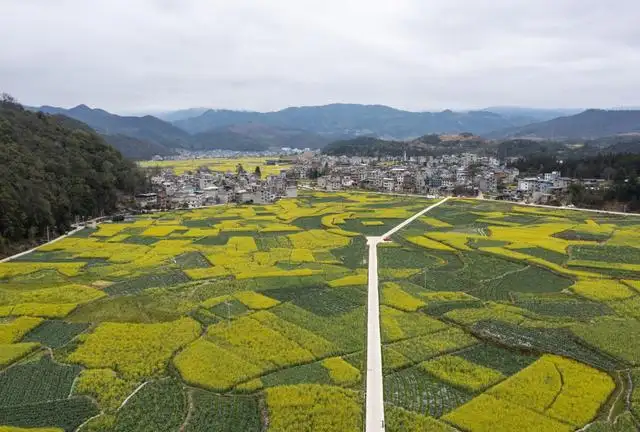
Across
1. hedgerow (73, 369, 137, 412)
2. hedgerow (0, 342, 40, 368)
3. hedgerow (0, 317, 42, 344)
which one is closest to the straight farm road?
hedgerow (73, 369, 137, 412)

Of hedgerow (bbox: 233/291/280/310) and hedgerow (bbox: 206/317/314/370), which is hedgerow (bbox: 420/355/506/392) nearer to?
hedgerow (bbox: 206/317/314/370)

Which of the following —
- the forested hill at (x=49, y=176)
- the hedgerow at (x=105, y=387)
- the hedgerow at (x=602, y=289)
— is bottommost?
the hedgerow at (x=602, y=289)

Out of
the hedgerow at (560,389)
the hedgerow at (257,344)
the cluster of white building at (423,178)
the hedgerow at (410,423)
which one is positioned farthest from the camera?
the cluster of white building at (423,178)

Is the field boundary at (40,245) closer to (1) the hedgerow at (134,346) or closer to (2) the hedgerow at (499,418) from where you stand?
(1) the hedgerow at (134,346)

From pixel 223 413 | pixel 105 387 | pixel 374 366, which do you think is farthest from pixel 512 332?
pixel 105 387

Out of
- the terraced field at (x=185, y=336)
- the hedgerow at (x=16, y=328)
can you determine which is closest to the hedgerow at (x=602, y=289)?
the terraced field at (x=185, y=336)

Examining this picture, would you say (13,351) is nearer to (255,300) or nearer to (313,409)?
(255,300)

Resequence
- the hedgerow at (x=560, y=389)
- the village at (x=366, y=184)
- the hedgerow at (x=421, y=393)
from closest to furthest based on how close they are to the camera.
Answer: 1. the hedgerow at (x=560, y=389)
2. the hedgerow at (x=421, y=393)
3. the village at (x=366, y=184)

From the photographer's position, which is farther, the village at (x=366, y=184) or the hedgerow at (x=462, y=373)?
the village at (x=366, y=184)
